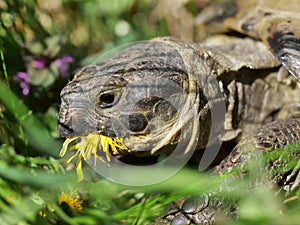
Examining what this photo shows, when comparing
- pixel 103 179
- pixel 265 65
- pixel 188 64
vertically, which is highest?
pixel 188 64

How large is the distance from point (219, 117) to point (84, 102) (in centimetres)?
69

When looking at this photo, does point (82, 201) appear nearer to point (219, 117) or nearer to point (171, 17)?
point (219, 117)

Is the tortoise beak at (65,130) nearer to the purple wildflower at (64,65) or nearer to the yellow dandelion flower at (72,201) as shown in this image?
the yellow dandelion flower at (72,201)

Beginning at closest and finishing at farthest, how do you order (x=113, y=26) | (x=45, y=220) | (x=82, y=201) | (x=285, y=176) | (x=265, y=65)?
(x=45, y=220) < (x=82, y=201) < (x=285, y=176) < (x=265, y=65) < (x=113, y=26)

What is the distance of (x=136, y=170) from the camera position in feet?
7.79

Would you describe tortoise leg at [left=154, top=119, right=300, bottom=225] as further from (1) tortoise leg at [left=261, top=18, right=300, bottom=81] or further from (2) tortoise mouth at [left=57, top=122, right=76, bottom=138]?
(2) tortoise mouth at [left=57, top=122, right=76, bottom=138]

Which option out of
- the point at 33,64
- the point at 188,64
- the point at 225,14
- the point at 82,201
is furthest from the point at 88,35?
the point at 82,201

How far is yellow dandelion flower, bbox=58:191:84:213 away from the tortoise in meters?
0.29

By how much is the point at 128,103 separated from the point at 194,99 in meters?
0.32

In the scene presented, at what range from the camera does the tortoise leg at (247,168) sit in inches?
84.5

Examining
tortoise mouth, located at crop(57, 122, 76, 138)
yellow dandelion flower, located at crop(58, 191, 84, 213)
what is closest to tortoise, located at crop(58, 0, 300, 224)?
tortoise mouth, located at crop(57, 122, 76, 138)

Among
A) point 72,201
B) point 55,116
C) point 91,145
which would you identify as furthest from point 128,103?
point 55,116

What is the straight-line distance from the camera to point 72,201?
82.4 inches

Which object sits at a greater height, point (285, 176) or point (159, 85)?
point (159, 85)
